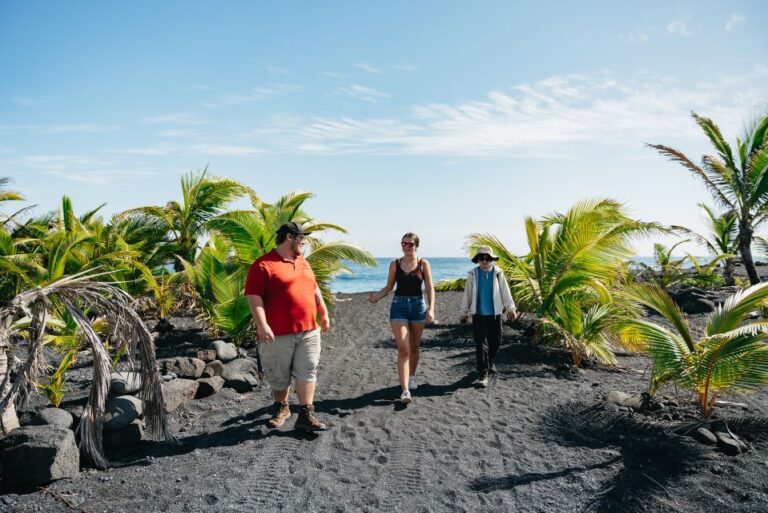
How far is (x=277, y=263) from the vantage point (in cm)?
450

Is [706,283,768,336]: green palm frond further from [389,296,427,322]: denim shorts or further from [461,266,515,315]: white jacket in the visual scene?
[389,296,427,322]: denim shorts

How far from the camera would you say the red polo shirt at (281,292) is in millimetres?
4402

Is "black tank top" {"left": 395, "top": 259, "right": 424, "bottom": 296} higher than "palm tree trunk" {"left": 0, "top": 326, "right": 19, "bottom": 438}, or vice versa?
"black tank top" {"left": 395, "top": 259, "right": 424, "bottom": 296}

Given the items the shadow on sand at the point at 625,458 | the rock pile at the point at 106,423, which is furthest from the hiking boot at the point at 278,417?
the shadow on sand at the point at 625,458

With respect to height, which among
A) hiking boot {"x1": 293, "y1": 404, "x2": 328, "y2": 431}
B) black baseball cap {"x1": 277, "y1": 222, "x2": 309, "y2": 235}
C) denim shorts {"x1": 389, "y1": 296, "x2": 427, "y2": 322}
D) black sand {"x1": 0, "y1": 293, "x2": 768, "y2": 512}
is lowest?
black sand {"x1": 0, "y1": 293, "x2": 768, "y2": 512}

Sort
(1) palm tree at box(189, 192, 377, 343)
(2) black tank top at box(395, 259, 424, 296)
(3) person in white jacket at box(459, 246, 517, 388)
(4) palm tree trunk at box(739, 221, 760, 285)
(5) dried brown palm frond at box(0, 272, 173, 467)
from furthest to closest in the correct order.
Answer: (4) palm tree trunk at box(739, 221, 760, 285) → (1) palm tree at box(189, 192, 377, 343) → (3) person in white jacket at box(459, 246, 517, 388) → (2) black tank top at box(395, 259, 424, 296) → (5) dried brown palm frond at box(0, 272, 173, 467)

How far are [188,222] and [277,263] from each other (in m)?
7.52

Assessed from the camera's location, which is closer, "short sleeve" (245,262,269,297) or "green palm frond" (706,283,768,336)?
"short sleeve" (245,262,269,297)

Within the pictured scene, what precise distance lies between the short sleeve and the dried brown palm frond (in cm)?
85

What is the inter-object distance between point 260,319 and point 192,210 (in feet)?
25.3

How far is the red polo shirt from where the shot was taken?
440 cm

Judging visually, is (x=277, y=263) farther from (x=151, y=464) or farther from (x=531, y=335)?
(x=531, y=335)

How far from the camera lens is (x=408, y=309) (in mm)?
5355

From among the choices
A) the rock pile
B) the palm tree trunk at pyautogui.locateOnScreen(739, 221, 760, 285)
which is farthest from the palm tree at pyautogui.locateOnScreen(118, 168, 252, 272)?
the palm tree trunk at pyautogui.locateOnScreen(739, 221, 760, 285)
